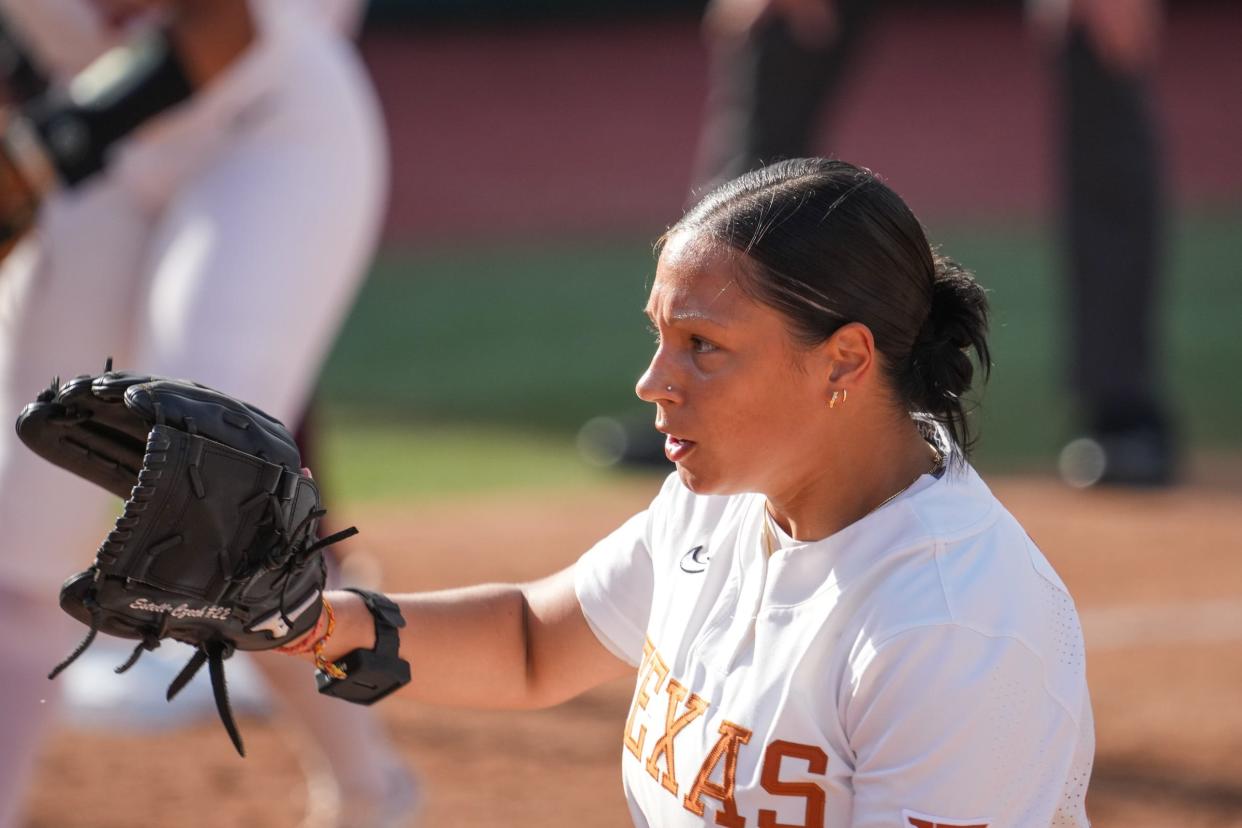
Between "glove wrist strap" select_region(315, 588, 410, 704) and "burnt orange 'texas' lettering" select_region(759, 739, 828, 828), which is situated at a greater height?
"burnt orange 'texas' lettering" select_region(759, 739, 828, 828)

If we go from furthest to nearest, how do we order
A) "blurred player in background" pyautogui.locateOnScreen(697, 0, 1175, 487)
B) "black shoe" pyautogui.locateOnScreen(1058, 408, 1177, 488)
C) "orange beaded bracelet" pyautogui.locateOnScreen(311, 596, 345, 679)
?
"blurred player in background" pyautogui.locateOnScreen(697, 0, 1175, 487), "black shoe" pyautogui.locateOnScreen(1058, 408, 1177, 488), "orange beaded bracelet" pyautogui.locateOnScreen(311, 596, 345, 679)

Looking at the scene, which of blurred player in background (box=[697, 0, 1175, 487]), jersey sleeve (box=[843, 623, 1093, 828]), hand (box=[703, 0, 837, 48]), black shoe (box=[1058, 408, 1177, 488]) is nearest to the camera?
jersey sleeve (box=[843, 623, 1093, 828])

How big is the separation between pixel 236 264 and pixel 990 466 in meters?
4.62

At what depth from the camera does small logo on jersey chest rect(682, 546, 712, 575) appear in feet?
7.01

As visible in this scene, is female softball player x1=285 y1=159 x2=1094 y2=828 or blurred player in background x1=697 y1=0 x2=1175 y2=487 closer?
female softball player x1=285 y1=159 x2=1094 y2=828

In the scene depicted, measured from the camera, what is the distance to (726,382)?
1.94 m

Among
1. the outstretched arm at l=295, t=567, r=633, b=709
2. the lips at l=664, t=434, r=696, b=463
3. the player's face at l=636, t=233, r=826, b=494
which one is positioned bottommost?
the outstretched arm at l=295, t=567, r=633, b=709

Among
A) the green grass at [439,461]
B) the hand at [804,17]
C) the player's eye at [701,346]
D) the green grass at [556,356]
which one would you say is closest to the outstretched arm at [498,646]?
the player's eye at [701,346]

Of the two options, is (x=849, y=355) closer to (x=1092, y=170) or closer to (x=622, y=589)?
(x=622, y=589)

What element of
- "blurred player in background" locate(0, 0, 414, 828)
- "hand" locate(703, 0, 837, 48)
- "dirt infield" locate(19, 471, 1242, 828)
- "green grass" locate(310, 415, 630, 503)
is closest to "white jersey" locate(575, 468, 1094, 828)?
"blurred player in background" locate(0, 0, 414, 828)

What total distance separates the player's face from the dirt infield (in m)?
2.10

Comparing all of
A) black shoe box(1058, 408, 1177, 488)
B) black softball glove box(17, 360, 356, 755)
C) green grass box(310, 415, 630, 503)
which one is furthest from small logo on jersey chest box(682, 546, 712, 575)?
black shoe box(1058, 408, 1177, 488)

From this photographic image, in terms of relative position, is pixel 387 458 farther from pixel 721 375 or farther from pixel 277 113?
pixel 721 375

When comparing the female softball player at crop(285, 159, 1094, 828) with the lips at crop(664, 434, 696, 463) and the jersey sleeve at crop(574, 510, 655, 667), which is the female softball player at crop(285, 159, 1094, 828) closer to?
the lips at crop(664, 434, 696, 463)
